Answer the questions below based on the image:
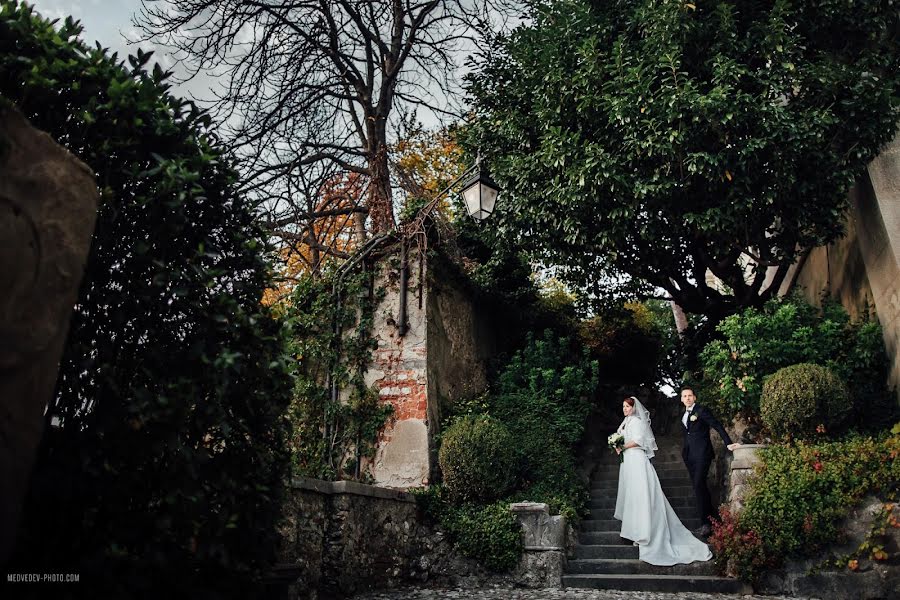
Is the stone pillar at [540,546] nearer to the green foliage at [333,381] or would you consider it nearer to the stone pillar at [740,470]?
the stone pillar at [740,470]

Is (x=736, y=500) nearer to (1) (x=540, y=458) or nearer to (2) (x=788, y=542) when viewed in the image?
(2) (x=788, y=542)

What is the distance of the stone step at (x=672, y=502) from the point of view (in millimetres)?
8953

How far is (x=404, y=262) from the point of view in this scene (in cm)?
897

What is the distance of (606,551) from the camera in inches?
300

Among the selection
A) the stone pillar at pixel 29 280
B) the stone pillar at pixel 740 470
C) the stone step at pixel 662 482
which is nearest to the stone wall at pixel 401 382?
the stone step at pixel 662 482

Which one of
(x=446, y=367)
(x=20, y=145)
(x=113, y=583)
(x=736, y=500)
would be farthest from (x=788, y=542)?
(x=20, y=145)

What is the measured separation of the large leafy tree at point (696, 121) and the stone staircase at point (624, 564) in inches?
137

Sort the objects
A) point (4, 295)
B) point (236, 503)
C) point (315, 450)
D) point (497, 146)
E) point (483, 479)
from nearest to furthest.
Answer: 1. point (4, 295)
2. point (236, 503)
3. point (483, 479)
4. point (315, 450)
5. point (497, 146)

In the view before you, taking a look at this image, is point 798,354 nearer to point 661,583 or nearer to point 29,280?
point 661,583

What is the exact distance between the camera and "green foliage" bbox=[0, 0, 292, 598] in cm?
312

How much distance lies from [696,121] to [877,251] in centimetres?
306

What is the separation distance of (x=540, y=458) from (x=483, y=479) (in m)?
1.19

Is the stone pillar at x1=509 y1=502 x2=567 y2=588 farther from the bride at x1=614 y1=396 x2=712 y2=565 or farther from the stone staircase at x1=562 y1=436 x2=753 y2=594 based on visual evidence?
the bride at x1=614 y1=396 x2=712 y2=565

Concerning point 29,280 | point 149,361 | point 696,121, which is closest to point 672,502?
point 696,121
